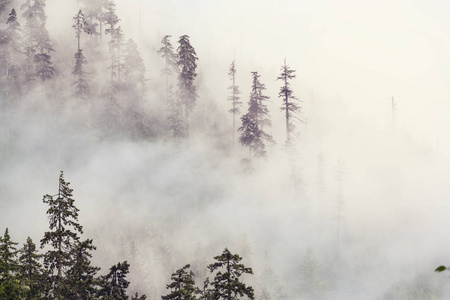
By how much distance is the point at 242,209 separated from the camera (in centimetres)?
6362

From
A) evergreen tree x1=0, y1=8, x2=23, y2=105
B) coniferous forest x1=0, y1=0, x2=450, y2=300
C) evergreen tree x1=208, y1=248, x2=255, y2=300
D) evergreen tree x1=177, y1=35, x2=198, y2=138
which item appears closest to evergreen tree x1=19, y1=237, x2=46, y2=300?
evergreen tree x1=208, y1=248, x2=255, y2=300

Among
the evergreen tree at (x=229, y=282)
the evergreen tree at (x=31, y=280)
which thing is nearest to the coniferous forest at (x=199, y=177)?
the evergreen tree at (x=31, y=280)

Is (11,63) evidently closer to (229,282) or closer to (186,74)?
(186,74)

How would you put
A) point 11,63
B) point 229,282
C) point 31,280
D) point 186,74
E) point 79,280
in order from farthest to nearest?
point 11,63 → point 186,74 → point 79,280 → point 229,282 → point 31,280

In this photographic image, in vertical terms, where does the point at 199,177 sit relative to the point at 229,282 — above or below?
above

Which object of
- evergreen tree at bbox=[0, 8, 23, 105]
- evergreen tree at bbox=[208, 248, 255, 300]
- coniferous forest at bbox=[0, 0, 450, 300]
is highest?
evergreen tree at bbox=[0, 8, 23, 105]

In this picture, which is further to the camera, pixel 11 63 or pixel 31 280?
pixel 11 63

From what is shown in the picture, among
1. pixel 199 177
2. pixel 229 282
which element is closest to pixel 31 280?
pixel 229 282

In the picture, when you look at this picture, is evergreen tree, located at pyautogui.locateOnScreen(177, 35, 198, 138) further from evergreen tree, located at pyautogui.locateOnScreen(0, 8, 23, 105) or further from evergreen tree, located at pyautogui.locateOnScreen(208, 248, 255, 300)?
evergreen tree, located at pyautogui.locateOnScreen(208, 248, 255, 300)

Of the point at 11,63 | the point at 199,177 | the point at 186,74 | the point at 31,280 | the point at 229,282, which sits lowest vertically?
the point at 229,282

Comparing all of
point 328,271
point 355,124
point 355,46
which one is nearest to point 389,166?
point 355,124

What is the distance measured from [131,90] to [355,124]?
50.2 meters

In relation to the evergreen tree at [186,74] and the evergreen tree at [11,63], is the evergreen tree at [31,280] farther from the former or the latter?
the evergreen tree at [11,63]

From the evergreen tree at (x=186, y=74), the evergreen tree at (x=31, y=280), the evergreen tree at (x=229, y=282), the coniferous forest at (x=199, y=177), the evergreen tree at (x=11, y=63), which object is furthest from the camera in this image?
the evergreen tree at (x=11, y=63)
